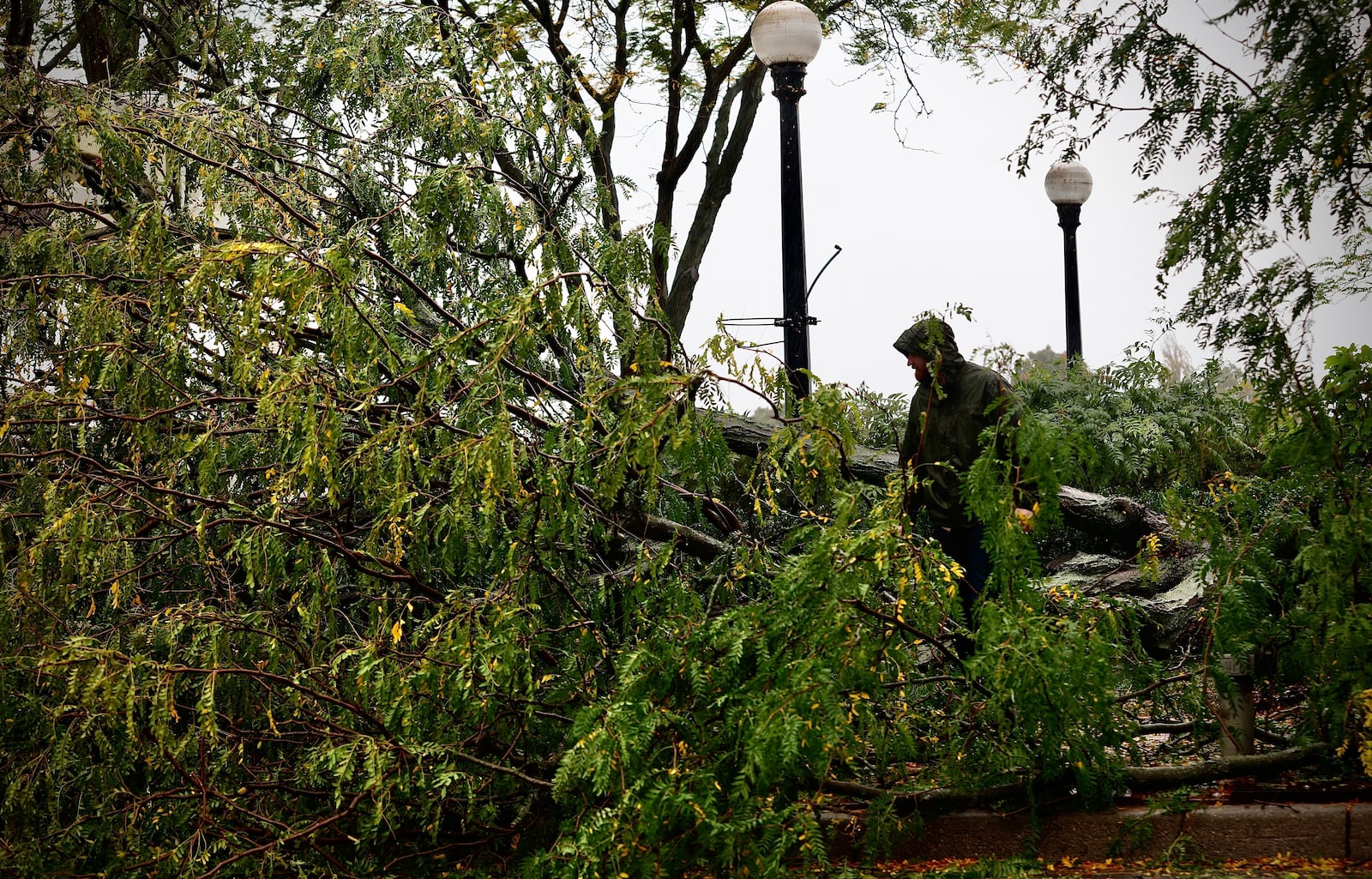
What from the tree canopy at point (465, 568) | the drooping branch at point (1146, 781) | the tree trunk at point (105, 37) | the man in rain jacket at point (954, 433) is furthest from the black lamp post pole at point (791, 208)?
the drooping branch at point (1146, 781)

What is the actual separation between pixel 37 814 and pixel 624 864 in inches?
110

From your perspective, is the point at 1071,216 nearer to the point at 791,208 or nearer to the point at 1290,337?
the point at 791,208

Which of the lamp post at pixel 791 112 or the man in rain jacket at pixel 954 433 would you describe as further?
the lamp post at pixel 791 112

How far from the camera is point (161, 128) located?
19.0 feet

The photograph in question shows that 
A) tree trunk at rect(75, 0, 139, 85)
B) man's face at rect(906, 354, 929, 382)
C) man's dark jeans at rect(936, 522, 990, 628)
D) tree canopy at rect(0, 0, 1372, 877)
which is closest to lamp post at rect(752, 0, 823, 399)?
man's face at rect(906, 354, 929, 382)

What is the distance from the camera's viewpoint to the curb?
13.3ft

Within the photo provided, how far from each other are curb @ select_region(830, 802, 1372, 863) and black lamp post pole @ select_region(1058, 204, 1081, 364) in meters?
10.00

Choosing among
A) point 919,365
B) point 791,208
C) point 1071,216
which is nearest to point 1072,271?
point 1071,216

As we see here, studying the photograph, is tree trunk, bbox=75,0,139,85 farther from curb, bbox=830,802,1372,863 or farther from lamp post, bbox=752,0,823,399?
curb, bbox=830,802,1372,863

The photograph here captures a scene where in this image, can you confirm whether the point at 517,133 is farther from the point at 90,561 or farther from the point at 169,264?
the point at 90,561

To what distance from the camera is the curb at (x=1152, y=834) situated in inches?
160

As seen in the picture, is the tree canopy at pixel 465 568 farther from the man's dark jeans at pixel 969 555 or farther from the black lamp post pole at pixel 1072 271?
the black lamp post pole at pixel 1072 271

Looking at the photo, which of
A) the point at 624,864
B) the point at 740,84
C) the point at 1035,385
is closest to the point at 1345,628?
the point at 624,864

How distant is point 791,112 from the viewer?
914cm
